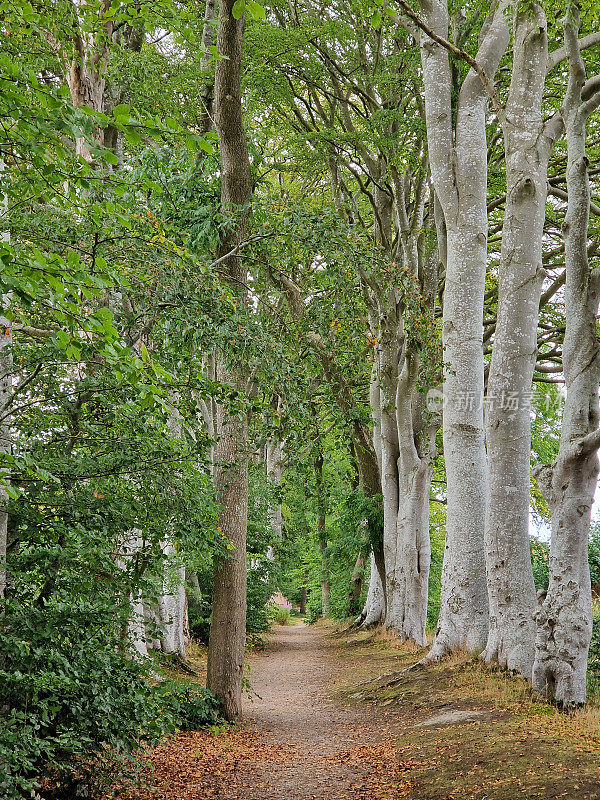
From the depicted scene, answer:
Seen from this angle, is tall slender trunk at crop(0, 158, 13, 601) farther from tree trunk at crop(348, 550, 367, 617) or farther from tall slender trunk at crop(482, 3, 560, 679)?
tree trunk at crop(348, 550, 367, 617)

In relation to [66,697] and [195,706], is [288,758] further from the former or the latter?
[66,697]

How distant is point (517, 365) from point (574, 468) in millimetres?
1576

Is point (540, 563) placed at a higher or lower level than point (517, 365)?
lower

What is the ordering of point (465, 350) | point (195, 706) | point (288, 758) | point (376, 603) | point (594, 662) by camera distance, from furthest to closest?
point (376, 603) → point (465, 350) → point (594, 662) → point (195, 706) → point (288, 758)

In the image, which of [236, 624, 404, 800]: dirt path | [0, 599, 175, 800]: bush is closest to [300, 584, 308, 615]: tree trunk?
[236, 624, 404, 800]: dirt path

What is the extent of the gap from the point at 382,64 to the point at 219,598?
10956mm

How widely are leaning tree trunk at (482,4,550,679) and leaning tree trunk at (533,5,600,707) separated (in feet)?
1.97

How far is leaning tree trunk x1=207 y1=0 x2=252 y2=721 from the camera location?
8.68 metres

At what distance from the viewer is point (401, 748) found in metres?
7.01

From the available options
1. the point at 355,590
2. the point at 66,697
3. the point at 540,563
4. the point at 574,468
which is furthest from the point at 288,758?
the point at 355,590

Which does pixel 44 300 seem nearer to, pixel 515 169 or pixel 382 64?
pixel 515 169

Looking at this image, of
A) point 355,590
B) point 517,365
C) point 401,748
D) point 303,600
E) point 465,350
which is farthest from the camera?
point 303,600

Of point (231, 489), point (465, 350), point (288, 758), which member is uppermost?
point (465, 350)

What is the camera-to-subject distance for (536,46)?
816cm
